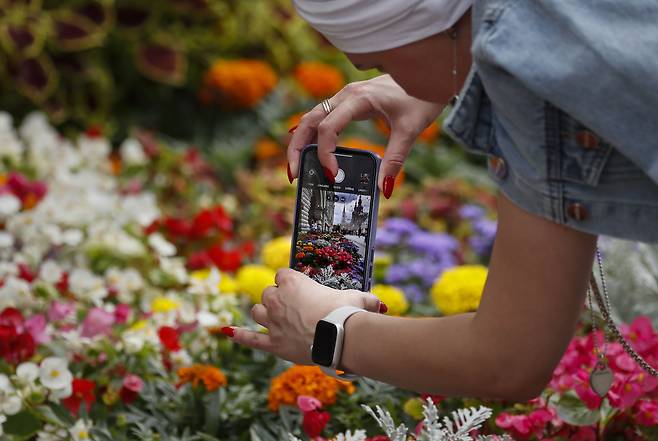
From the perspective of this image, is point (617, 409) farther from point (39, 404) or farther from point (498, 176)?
point (39, 404)

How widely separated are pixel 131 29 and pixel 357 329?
4.62 metres

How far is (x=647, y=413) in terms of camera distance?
75.4 inches

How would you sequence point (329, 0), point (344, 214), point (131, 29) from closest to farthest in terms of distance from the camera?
point (329, 0) < point (344, 214) < point (131, 29)

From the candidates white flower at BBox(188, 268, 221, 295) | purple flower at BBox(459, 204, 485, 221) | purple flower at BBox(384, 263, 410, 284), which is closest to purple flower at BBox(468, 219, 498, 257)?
purple flower at BBox(459, 204, 485, 221)

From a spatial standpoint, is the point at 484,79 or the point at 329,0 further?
the point at 329,0

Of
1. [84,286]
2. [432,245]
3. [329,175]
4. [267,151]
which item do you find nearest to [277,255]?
[84,286]

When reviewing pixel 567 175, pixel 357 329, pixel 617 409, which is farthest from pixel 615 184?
pixel 617 409

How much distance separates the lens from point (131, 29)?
566cm

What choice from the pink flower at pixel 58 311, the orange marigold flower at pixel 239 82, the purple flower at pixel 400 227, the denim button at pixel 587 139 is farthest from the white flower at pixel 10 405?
the orange marigold flower at pixel 239 82

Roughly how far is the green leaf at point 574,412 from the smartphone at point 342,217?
1.79 feet

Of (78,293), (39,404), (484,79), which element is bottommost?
(39,404)

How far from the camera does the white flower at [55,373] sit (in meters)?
2.11

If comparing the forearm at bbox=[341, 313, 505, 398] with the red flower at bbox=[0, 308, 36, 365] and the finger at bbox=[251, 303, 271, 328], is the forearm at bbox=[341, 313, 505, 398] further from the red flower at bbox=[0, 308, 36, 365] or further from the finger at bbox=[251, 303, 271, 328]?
the red flower at bbox=[0, 308, 36, 365]

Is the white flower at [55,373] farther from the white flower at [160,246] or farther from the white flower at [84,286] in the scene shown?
the white flower at [160,246]
